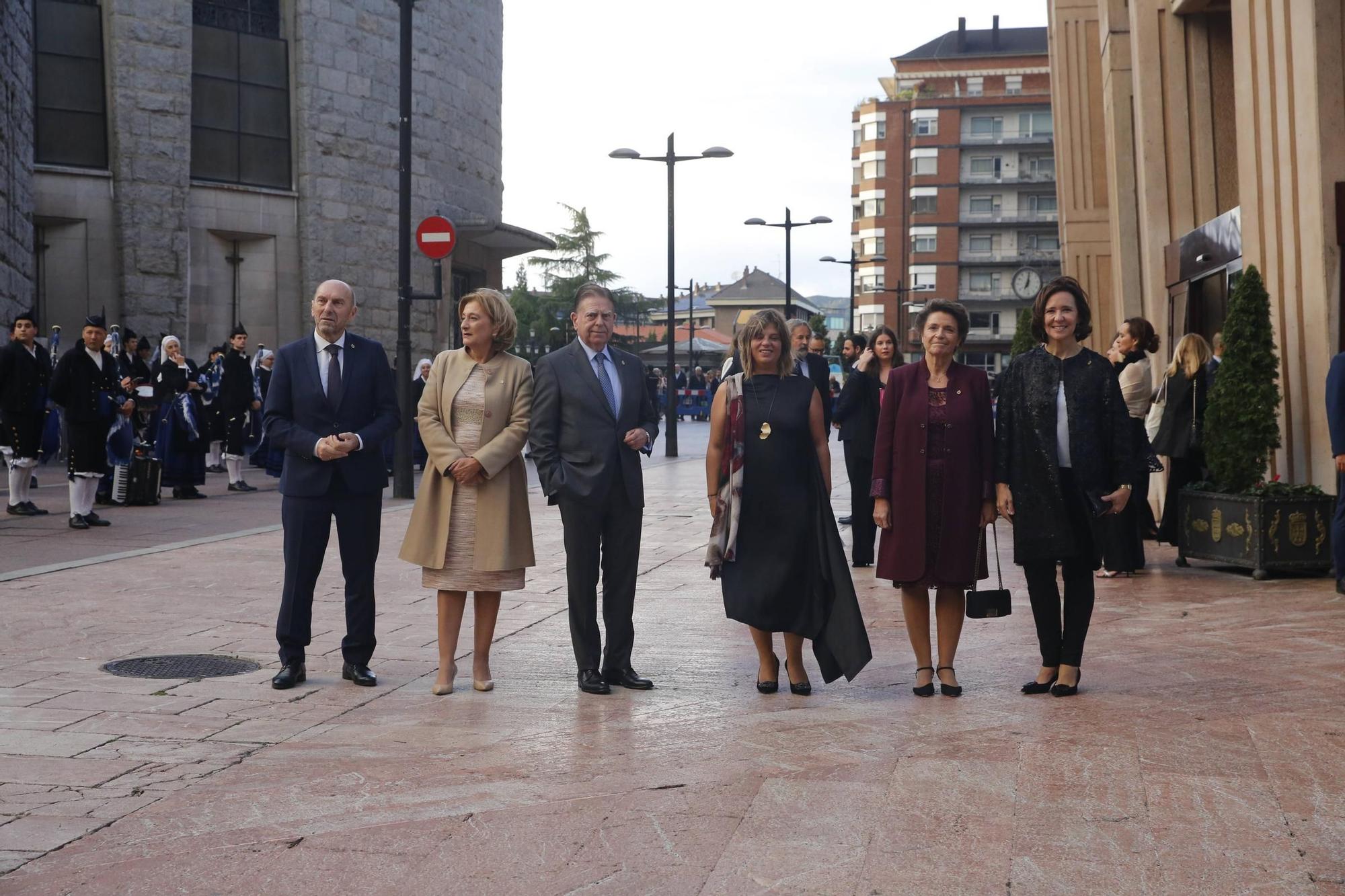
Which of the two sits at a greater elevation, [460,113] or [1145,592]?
[460,113]

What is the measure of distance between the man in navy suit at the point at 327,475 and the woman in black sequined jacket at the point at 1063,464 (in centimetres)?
282

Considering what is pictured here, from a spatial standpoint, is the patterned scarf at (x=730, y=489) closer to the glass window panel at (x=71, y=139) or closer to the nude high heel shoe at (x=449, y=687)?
the nude high heel shoe at (x=449, y=687)

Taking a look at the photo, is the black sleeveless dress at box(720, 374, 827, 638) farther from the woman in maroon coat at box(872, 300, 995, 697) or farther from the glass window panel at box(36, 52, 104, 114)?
the glass window panel at box(36, 52, 104, 114)

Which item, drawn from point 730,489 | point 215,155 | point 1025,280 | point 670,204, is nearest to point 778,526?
point 730,489

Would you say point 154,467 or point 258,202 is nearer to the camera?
point 154,467

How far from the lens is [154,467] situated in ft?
55.7

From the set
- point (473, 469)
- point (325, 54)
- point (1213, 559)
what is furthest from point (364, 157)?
point (473, 469)

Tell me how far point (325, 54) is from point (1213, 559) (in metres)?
23.6

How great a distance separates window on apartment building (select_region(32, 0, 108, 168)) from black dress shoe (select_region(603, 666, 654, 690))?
23631 millimetres

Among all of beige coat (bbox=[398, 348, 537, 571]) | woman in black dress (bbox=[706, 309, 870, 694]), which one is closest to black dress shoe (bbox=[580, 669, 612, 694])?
beige coat (bbox=[398, 348, 537, 571])

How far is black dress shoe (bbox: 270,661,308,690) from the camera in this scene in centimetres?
705

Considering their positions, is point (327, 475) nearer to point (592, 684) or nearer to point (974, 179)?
point (592, 684)

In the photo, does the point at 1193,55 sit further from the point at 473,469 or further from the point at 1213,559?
the point at 473,469

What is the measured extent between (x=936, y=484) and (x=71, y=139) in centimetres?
2469
